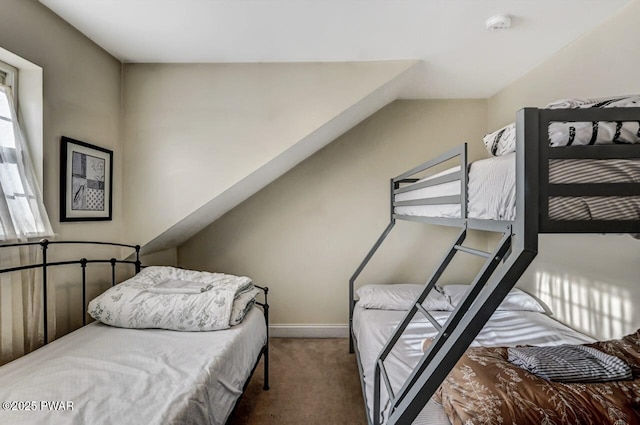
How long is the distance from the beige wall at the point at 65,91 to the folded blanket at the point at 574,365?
101 inches

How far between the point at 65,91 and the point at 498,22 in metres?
2.73

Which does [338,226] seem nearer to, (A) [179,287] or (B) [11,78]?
(A) [179,287]

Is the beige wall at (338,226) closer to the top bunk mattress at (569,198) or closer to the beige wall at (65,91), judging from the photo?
the beige wall at (65,91)

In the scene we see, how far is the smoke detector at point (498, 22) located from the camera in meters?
1.76

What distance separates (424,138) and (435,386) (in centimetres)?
269

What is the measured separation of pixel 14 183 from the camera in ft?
5.03

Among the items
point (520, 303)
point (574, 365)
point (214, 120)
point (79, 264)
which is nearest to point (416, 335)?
point (574, 365)

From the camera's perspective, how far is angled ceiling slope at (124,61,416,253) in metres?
2.28

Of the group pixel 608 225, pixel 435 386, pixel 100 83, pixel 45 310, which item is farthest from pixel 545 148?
pixel 100 83

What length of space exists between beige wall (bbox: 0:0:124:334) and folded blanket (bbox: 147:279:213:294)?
0.53m

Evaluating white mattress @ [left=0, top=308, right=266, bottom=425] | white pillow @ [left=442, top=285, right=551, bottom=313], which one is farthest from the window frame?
white pillow @ [left=442, top=285, right=551, bottom=313]

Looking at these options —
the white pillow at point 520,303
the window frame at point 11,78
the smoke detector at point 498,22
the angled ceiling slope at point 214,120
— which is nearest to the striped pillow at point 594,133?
the smoke detector at point 498,22

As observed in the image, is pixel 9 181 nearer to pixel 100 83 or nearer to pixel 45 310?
→ pixel 45 310

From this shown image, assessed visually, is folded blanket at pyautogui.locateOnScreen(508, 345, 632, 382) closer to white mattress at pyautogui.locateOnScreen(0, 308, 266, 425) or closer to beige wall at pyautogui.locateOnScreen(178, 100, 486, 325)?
white mattress at pyautogui.locateOnScreen(0, 308, 266, 425)
